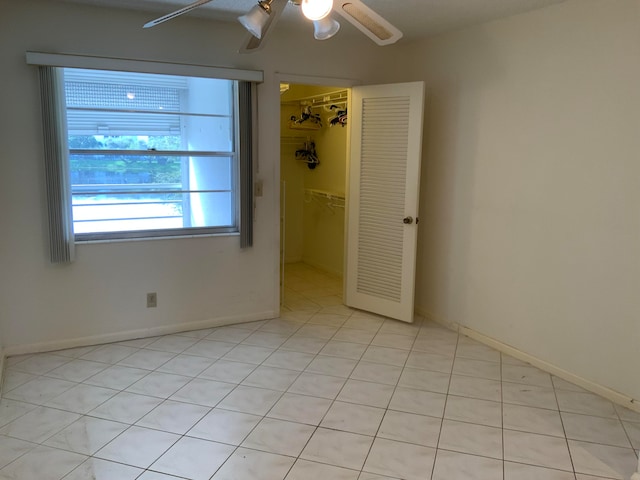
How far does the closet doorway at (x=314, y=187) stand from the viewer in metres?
5.23

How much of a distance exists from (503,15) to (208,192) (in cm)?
244

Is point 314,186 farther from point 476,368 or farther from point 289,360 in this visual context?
point 476,368

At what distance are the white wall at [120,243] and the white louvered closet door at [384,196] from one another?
45 cm

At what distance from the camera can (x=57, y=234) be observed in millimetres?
3268

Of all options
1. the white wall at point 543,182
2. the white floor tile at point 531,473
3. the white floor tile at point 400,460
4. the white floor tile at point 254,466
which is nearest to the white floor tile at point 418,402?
the white floor tile at point 400,460

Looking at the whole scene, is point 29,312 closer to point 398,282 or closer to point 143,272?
point 143,272

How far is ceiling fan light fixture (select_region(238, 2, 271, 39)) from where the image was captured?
1847mm

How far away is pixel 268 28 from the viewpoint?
2006 mm

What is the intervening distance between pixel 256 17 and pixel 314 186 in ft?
13.2

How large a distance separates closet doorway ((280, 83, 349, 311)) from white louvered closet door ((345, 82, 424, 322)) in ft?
2.49

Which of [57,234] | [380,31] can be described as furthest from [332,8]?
[57,234]

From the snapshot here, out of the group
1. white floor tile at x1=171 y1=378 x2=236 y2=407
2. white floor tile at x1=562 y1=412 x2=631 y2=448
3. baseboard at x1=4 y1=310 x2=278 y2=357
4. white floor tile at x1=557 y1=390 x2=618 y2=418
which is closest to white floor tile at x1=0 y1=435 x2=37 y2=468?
white floor tile at x1=171 y1=378 x2=236 y2=407

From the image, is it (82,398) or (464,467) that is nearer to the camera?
(464,467)

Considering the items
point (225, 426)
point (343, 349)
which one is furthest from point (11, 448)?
point (343, 349)
